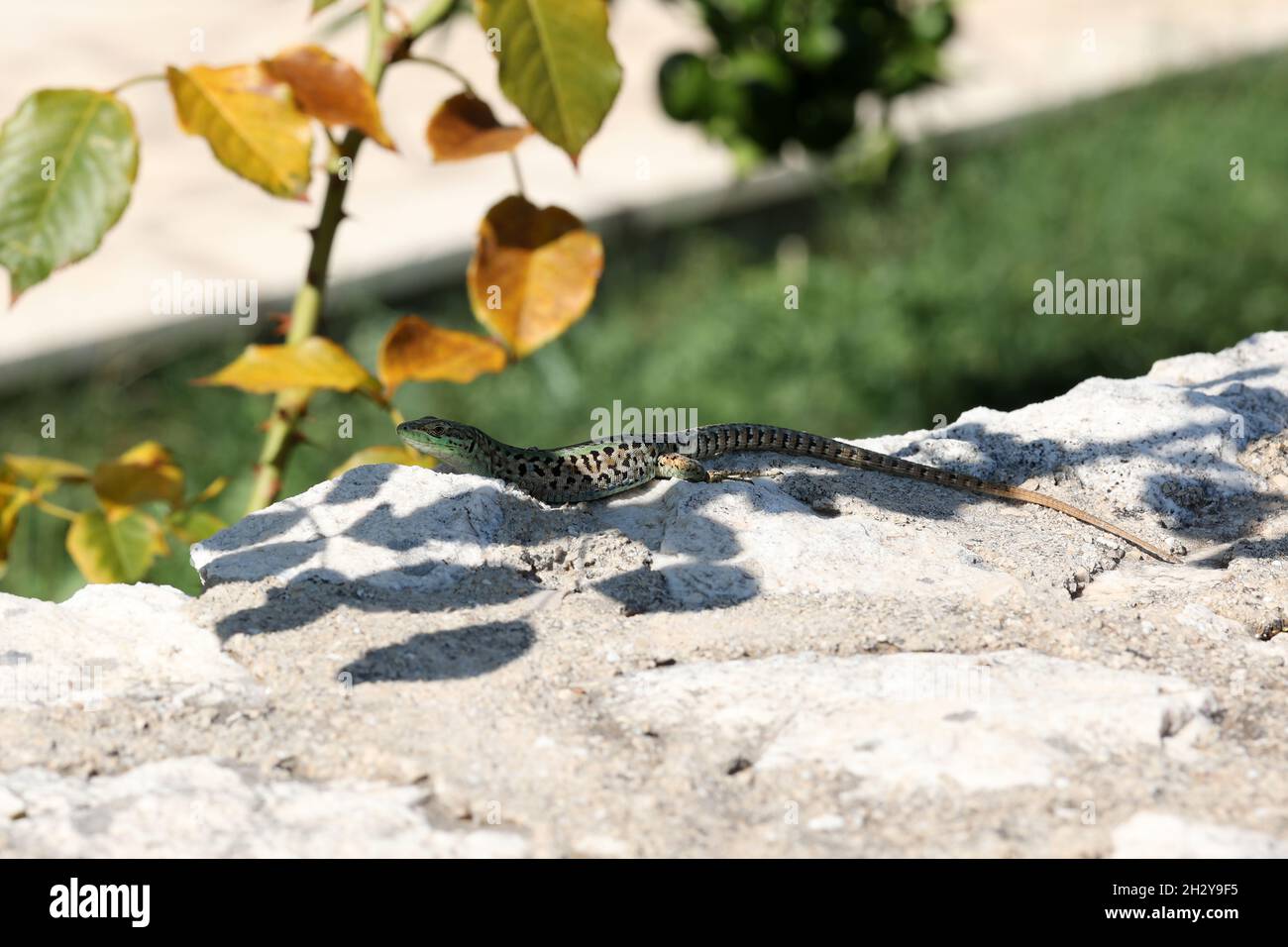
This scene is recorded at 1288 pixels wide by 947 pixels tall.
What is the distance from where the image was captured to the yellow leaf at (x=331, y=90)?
287cm

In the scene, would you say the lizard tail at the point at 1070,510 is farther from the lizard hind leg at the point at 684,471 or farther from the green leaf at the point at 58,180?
the green leaf at the point at 58,180

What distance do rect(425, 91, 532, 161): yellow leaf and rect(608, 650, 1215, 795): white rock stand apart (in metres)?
1.05

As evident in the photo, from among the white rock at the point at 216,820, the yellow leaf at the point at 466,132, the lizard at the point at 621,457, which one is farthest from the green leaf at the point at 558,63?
the lizard at the point at 621,457

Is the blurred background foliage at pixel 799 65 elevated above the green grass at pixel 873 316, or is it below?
above

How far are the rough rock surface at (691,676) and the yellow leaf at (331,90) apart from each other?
2.82 ft

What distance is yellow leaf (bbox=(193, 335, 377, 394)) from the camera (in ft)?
10.1

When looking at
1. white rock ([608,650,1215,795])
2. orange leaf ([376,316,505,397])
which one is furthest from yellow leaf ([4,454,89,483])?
white rock ([608,650,1215,795])

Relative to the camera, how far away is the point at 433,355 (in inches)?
124

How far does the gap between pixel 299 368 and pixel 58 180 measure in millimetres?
587

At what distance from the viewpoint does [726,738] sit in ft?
8.81

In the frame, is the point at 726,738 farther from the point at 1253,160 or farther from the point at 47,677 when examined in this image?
the point at 1253,160

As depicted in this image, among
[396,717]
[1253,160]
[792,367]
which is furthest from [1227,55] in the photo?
[396,717]

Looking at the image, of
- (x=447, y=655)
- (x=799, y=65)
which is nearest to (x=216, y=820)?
(x=447, y=655)

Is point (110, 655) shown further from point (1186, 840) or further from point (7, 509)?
Answer: point (1186, 840)
